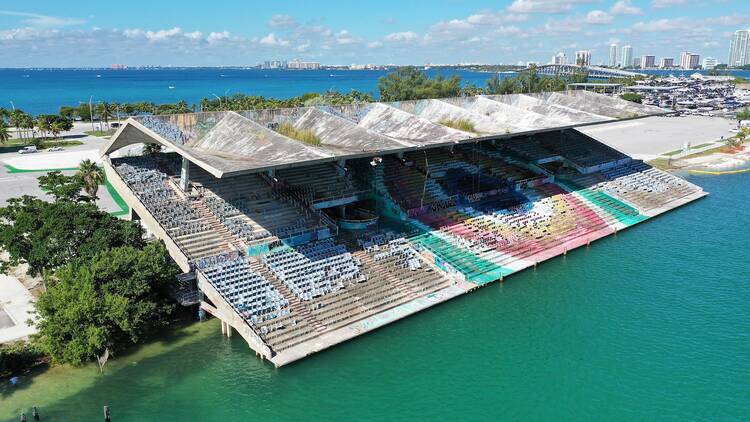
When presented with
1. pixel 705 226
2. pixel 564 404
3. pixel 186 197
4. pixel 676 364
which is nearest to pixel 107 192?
pixel 186 197

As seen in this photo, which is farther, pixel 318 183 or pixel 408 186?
pixel 408 186

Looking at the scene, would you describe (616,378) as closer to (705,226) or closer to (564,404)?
(564,404)

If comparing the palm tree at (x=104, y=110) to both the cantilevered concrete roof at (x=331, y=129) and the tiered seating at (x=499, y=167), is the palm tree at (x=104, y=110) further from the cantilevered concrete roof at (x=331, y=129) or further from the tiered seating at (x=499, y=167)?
the tiered seating at (x=499, y=167)

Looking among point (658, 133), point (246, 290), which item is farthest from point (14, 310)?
point (658, 133)

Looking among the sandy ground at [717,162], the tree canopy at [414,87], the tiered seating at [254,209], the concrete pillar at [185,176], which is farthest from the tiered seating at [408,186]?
the tree canopy at [414,87]

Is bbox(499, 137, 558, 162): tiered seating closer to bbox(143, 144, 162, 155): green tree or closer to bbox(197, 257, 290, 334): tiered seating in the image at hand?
bbox(143, 144, 162, 155): green tree

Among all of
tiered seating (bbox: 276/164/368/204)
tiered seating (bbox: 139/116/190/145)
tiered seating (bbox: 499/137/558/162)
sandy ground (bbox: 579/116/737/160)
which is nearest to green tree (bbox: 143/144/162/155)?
tiered seating (bbox: 139/116/190/145)

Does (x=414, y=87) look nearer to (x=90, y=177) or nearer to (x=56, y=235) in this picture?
(x=90, y=177)
